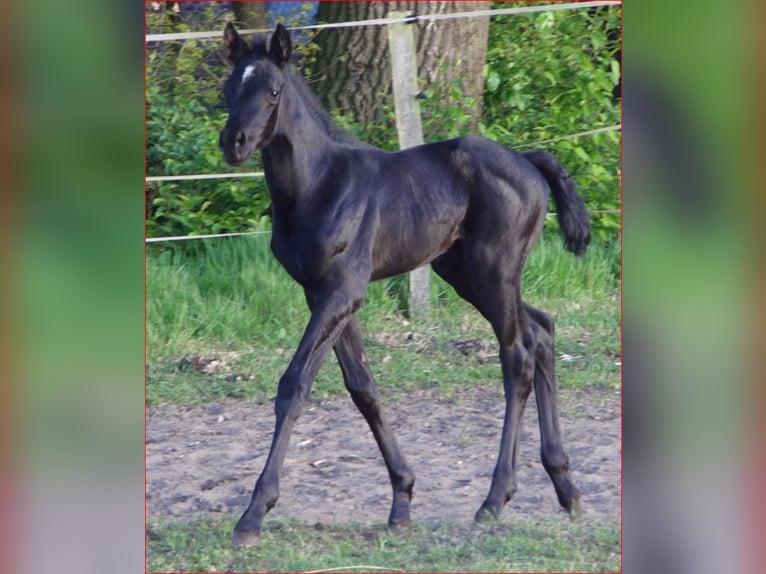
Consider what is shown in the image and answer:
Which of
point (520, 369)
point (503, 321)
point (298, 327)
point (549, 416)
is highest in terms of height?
point (503, 321)

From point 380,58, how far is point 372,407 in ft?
11.8

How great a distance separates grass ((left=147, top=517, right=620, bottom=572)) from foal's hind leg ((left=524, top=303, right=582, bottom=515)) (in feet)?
0.45

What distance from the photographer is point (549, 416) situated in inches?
194

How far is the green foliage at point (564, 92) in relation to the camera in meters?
7.43

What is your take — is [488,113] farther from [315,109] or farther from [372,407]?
[372,407]

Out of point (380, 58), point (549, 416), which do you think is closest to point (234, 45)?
point (549, 416)

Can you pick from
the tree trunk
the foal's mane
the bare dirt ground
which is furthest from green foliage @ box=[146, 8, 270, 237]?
the foal's mane

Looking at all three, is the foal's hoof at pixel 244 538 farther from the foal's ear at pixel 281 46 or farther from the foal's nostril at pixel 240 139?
the foal's ear at pixel 281 46

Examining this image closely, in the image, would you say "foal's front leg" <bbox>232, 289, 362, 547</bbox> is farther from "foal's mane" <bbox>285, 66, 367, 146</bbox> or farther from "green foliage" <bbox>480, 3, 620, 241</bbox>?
"green foliage" <bbox>480, 3, 620, 241</bbox>

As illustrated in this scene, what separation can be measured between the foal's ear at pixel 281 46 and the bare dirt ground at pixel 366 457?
216 cm

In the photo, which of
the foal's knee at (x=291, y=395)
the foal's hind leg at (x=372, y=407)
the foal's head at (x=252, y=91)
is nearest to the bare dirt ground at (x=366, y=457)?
the foal's hind leg at (x=372, y=407)

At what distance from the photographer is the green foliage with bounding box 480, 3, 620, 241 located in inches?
293
